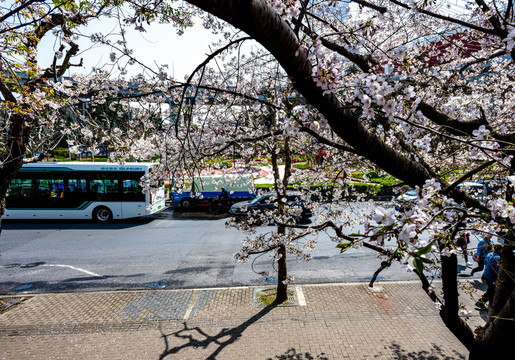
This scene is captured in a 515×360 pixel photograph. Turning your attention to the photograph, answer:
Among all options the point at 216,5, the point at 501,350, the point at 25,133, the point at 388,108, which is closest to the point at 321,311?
the point at 501,350

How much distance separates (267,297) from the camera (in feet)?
23.6

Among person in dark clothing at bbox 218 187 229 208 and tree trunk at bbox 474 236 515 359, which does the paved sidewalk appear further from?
person in dark clothing at bbox 218 187 229 208

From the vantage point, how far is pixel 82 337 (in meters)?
5.77

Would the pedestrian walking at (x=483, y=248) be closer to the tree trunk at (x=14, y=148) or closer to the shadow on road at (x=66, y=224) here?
the tree trunk at (x=14, y=148)

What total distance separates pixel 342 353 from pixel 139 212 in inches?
481

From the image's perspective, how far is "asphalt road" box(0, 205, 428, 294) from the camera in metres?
8.31

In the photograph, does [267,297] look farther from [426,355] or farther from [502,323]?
[502,323]

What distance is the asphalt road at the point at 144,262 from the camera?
27.3ft

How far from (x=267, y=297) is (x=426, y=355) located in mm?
3459

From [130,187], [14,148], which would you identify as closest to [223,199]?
[130,187]

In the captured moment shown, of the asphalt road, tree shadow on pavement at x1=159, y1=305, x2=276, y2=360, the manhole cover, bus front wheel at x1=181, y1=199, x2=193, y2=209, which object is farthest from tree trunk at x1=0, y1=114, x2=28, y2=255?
bus front wheel at x1=181, y1=199, x2=193, y2=209

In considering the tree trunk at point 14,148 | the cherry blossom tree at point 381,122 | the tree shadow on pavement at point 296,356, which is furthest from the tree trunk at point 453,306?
the tree trunk at point 14,148

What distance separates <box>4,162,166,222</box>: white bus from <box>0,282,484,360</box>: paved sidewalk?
24.5 feet

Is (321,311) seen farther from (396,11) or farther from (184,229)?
(184,229)
